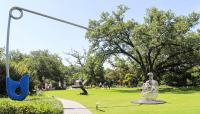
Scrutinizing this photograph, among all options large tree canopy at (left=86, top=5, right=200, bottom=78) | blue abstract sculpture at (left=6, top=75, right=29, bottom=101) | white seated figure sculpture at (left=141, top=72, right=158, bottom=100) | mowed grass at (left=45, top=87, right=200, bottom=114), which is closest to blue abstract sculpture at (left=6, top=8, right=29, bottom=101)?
blue abstract sculpture at (left=6, top=75, right=29, bottom=101)

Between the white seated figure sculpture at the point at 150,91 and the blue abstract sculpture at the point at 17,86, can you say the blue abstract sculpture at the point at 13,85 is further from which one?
the white seated figure sculpture at the point at 150,91

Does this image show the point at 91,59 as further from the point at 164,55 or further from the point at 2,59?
the point at 2,59

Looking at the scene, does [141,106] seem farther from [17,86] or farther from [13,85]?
[13,85]

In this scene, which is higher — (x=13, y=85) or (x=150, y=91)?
(x=150, y=91)

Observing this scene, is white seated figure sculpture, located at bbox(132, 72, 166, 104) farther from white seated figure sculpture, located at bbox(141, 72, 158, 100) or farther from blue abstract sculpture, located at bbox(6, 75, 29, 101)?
blue abstract sculpture, located at bbox(6, 75, 29, 101)

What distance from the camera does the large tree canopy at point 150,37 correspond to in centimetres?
4934

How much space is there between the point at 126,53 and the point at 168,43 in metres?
6.96

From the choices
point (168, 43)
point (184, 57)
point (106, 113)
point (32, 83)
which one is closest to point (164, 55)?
point (184, 57)

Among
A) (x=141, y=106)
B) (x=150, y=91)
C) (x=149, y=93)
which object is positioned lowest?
(x=141, y=106)

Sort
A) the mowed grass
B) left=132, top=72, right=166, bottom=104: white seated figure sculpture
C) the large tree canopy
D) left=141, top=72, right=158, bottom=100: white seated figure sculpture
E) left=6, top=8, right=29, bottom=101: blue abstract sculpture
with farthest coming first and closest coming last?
the large tree canopy → left=141, top=72, right=158, bottom=100: white seated figure sculpture → left=132, top=72, right=166, bottom=104: white seated figure sculpture → the mowed grass → left=6, top=8, right=29, bottom=101: blue abstract sculpture

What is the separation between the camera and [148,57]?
53906mm

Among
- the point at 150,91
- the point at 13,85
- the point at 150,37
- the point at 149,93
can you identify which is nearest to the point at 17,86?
the point at 13,85

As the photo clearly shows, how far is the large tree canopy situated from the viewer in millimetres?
49344

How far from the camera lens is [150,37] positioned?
161ft
